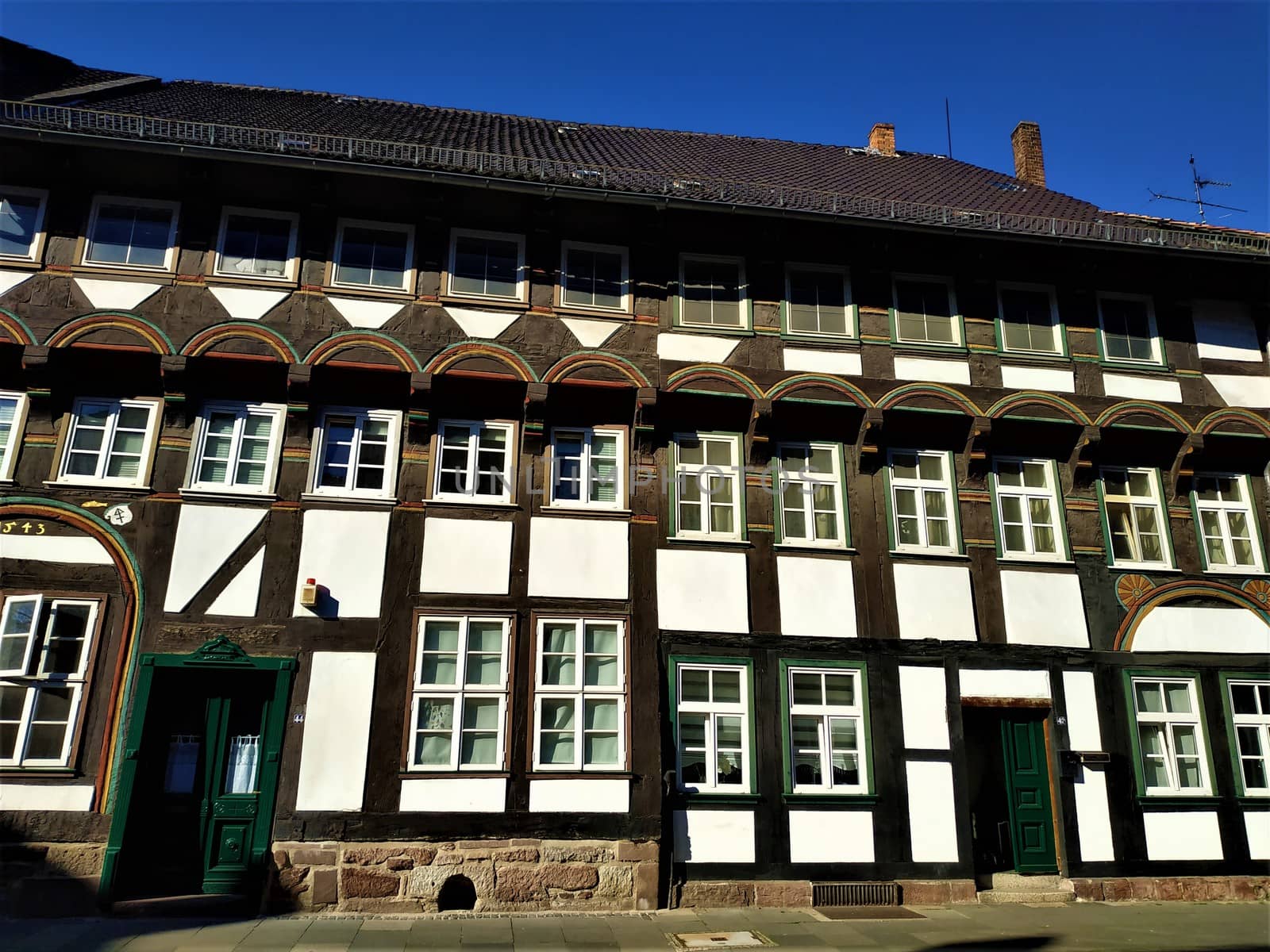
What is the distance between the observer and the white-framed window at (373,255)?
11.7 m

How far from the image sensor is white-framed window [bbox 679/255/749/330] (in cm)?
1231

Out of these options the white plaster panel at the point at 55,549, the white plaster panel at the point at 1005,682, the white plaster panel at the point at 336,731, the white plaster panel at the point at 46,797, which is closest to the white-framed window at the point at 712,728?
the white plaster panel at the point at 1005,682

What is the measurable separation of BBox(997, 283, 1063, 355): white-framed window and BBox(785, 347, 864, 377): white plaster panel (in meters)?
2.33

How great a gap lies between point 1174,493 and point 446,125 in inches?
516

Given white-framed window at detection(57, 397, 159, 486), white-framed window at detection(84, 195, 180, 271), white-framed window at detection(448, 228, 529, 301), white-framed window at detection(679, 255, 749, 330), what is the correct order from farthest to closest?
white-framed window at detection(679, 255, 749, 330), white-framed window at detection(448, 228, 529, 301), white-framed window at detection(84, 195, 180, 271), white-framed window at detection(57, 397, 159, 486)

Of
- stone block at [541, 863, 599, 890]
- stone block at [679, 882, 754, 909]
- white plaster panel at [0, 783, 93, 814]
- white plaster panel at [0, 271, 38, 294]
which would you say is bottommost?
stone block at [679, 882, 754, 909]

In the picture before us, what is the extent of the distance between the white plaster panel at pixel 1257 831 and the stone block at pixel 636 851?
25.4 ft

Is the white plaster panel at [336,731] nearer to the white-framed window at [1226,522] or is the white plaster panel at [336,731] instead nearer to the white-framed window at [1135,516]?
the white-framed window at [1135,516]

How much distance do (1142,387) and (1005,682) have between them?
16.1 ft

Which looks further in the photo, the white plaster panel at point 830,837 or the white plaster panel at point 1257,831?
the white plaster panel at point 1257,831

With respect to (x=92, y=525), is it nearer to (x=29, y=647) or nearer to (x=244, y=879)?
(x=29, y=647)

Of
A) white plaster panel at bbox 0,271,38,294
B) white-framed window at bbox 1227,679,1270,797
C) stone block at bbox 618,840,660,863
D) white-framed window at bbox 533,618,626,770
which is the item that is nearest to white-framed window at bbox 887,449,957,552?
white-framed window at bbox 533,618,626,770

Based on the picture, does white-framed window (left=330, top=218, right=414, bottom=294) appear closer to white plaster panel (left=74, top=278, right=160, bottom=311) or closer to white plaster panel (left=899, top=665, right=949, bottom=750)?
white plaster panel (left=74, top=278, right=160, bottom=311)

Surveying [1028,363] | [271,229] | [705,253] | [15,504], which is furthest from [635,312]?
[15,504]
